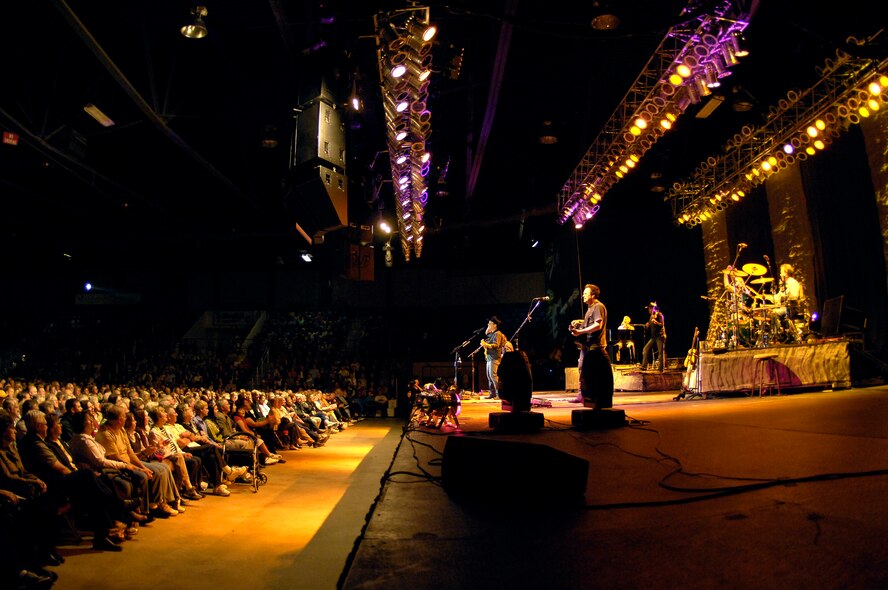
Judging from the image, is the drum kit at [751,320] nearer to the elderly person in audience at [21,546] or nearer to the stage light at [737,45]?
the stage light at [737,45]

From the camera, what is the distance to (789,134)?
8031 mm

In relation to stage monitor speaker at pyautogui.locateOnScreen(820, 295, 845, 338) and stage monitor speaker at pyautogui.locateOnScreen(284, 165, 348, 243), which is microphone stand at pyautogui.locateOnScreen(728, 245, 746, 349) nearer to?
stage monitor speaker at pyautogui.locateOnScreen(820, 295, 845, 338)

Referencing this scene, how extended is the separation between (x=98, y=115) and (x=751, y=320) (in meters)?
11.1

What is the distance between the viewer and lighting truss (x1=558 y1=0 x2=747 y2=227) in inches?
225

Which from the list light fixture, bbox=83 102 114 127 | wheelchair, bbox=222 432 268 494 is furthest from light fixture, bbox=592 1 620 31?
light fixture, bbox=83 102 114 127

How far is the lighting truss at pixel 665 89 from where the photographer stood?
570 cm

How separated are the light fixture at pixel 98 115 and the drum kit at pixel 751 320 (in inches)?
412

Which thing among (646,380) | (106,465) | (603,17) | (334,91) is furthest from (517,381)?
(646,380)

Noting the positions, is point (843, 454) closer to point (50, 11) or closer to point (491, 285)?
point (50, 11)

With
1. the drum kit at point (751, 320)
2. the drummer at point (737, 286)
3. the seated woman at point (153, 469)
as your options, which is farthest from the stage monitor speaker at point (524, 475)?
the drummer at point (737, 286)

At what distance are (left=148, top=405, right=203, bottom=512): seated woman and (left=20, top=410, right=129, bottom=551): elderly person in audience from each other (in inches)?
49.2

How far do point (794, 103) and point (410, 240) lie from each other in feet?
25.1

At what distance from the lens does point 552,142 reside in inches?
379

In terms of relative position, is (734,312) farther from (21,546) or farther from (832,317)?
(21,546)
